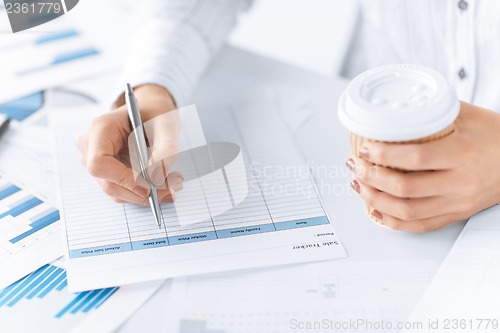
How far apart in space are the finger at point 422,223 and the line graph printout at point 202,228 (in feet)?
0.20

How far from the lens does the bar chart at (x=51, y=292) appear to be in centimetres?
58

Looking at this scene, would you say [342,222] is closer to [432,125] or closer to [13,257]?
[432,125]

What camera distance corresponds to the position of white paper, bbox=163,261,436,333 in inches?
21.4

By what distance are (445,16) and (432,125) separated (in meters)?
0.35

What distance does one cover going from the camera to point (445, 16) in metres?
0.82

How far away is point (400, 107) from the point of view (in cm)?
53

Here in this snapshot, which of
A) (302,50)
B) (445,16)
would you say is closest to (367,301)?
(445,16)

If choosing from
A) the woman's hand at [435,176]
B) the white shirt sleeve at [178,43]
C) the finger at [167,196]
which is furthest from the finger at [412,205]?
the white shirt sleeve at [178,43]

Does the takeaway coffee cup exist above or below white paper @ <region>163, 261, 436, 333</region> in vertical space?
above

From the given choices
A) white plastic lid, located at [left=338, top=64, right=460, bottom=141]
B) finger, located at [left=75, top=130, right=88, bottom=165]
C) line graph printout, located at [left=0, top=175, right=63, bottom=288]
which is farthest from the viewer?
finger, located at [left=75, top=130, right=88, bottom=165]

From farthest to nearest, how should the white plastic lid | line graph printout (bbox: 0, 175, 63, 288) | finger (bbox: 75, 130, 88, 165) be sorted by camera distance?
1. finger (bbox: 75, 130, 88, 165)
2. line graph printout (bbox: 0, 175, 63, 288)
3. the white plastic lid

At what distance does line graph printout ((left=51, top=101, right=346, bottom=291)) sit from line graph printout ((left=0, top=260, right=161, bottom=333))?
0.04 feet

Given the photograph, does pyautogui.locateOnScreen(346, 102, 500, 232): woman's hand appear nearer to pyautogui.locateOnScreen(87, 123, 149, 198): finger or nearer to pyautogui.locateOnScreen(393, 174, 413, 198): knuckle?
pyautogui.locateOnScreen(393, 174, 413, 198): knuckle

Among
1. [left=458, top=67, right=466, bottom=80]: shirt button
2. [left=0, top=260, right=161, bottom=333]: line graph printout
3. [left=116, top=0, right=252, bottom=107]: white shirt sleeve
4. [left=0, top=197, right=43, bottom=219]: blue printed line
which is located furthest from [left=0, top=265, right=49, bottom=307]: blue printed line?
[left=458, top=67, right=466, bottom=80]: shirt button
